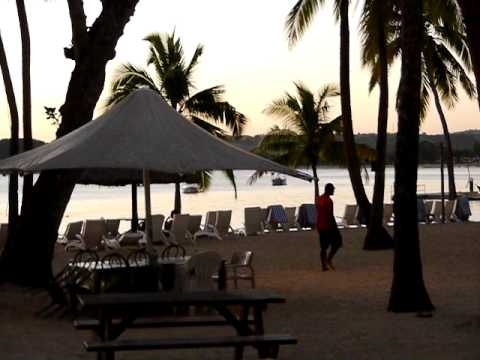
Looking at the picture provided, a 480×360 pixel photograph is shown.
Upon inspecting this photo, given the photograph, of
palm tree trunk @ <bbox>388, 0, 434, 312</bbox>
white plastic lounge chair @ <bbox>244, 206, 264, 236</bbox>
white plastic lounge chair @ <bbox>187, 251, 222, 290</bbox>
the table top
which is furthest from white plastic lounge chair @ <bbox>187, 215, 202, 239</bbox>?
the table top

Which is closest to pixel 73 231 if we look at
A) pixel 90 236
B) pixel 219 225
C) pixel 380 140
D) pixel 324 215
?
pixel 90 236

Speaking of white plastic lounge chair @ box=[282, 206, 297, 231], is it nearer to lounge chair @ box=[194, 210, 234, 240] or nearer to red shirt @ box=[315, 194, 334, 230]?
lounge chair @ box=[194, 210, 234, 240]

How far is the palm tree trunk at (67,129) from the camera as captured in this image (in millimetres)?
14438

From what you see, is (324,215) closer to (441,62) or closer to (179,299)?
(179,299)

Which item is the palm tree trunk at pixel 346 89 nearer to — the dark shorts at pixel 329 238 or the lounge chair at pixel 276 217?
the dark shorts at pixel 329 238

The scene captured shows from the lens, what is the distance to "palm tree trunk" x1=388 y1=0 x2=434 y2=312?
11844 millimetres

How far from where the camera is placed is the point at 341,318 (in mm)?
11578

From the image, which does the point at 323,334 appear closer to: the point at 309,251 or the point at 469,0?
the point at 469,0

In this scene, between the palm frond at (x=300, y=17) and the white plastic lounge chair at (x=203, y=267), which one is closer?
the white plastic lounge chair at (x=203, y=267)

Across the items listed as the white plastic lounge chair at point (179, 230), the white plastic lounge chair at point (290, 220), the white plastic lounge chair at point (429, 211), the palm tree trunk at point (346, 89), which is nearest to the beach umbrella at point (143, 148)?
the palm tree trunk at point (346, 89)

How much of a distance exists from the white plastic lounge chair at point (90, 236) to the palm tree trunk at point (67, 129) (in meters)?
8.34

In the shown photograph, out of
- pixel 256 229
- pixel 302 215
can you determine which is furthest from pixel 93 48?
pixel 302 215

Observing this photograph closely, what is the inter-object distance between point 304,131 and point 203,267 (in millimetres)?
26424

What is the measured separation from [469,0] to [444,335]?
3.85m
